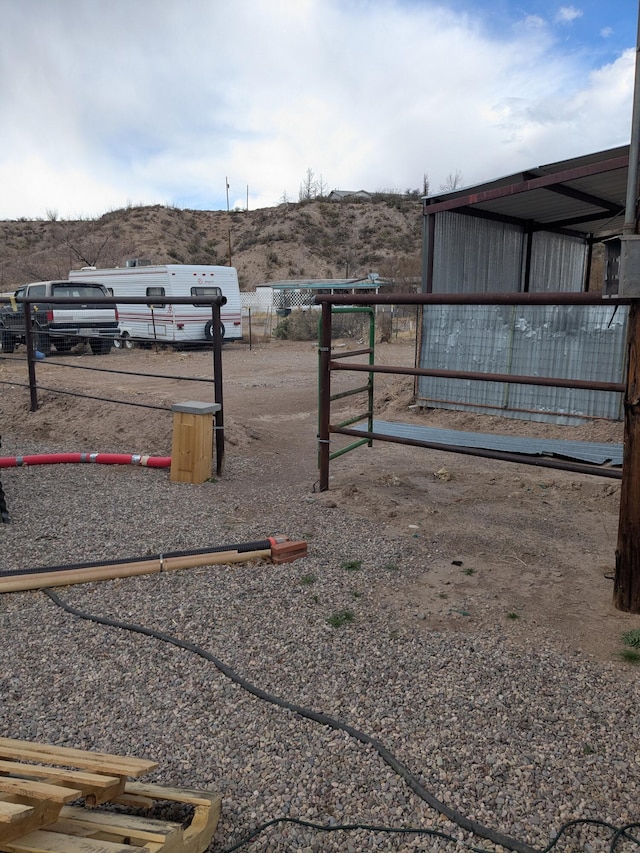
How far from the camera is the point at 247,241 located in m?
51.5

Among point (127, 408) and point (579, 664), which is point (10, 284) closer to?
point (127, 408)

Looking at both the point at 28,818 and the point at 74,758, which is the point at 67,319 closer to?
the point at 74,758

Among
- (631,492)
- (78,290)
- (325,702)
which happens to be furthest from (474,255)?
(78,290)

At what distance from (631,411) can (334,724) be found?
6.56ft

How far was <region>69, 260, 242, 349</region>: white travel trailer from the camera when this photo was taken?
62.8 ft

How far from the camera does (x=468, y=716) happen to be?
2.57m

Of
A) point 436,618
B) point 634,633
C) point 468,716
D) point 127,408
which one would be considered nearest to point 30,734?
point 468,716

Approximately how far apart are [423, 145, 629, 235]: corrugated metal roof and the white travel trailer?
1017cm

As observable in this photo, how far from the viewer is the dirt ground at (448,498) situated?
3520mm

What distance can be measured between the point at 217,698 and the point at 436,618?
1206mm

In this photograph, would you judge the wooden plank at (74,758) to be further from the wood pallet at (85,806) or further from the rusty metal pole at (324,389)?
the rusty metal pole at (324,389)

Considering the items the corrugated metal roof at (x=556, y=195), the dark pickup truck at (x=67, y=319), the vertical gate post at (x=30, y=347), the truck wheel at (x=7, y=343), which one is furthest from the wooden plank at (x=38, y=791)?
the truck wheel at (x=7, y=343)

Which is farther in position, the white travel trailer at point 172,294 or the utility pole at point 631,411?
the white travel trailer at point 172,294

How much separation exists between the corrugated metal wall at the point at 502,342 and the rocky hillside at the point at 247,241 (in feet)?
107
